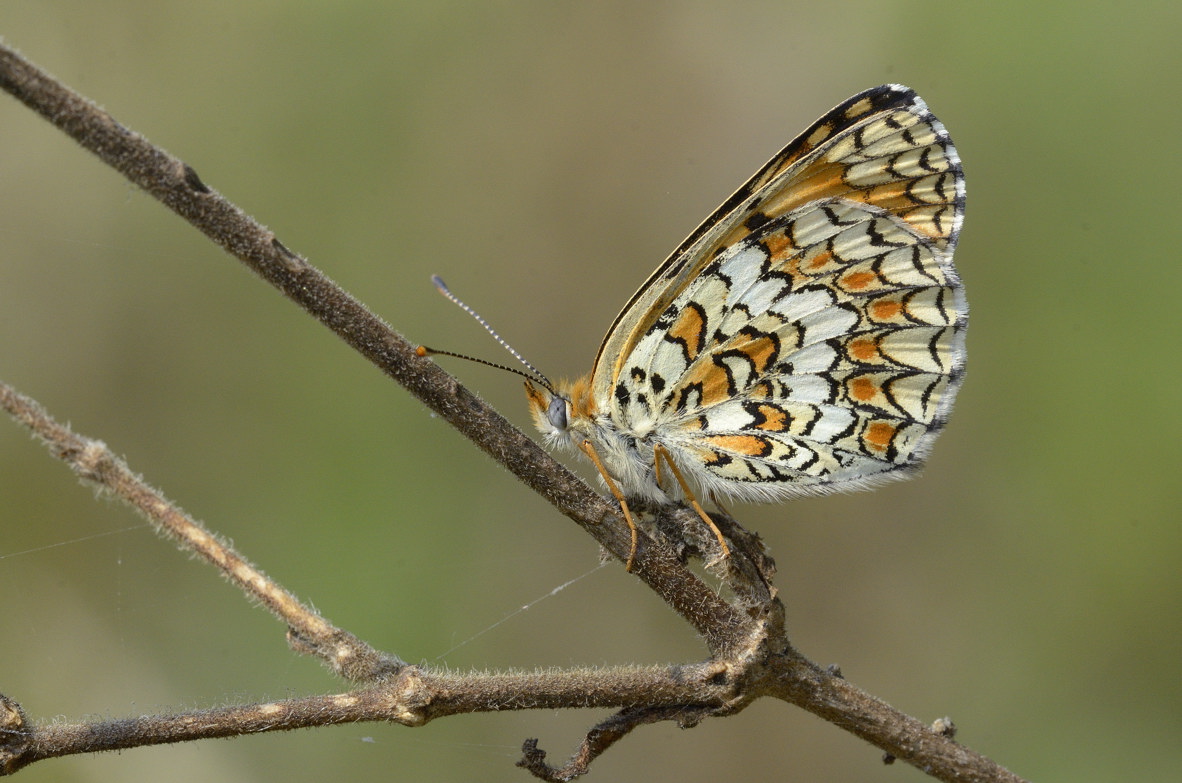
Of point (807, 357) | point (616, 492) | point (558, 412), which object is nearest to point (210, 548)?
point (616, 492)

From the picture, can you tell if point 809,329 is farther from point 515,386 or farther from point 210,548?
point 515,386

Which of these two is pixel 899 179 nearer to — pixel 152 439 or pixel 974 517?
pixel 974 517

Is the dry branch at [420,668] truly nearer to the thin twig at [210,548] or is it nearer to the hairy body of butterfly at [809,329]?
the thin twig at [210,548]

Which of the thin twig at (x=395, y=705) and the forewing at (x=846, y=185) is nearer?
the thin twig at (x=395, y=705)

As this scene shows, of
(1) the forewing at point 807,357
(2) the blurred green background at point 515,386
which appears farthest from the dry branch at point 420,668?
(2) the blurred green background at point 515,386

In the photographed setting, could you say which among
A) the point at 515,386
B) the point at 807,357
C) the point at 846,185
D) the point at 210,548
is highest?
the point at 846,185

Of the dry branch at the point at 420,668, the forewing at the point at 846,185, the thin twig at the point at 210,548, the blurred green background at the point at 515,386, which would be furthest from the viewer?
the blurred green background at the point at 515,386

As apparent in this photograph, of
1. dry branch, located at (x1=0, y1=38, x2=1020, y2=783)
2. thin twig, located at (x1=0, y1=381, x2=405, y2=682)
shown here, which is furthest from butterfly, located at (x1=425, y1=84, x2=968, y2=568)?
thin twig, located at (x1=0, y1=381, x2=405, y2=682)
